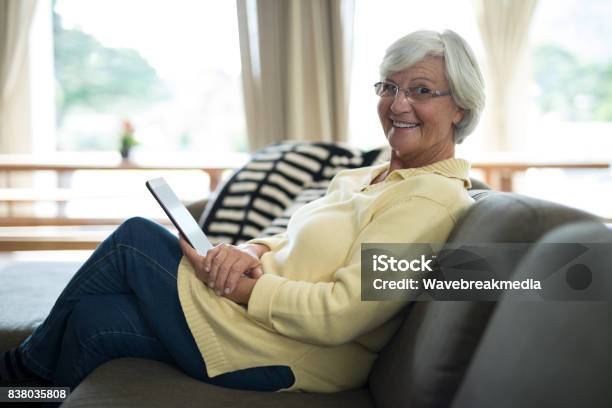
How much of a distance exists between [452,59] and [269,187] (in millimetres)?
1202

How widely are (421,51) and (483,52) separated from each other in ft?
10.8

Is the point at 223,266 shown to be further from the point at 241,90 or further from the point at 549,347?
the point at 241,90

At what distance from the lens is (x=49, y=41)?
202 inches

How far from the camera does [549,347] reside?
906 mm

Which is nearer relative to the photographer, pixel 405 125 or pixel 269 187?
pixel 405 125

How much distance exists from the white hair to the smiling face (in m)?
0.02

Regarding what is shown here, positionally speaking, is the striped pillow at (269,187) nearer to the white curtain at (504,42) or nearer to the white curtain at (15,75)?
the white curtain at (504,42)

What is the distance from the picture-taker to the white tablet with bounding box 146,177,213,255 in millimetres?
1453

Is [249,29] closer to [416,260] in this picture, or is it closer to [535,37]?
[535,37]

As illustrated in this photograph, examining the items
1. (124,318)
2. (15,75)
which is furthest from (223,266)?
(15,75)

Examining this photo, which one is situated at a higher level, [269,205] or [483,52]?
[483,52]

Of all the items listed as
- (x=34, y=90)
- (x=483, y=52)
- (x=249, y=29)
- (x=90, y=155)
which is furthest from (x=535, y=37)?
(x=34, y=90)

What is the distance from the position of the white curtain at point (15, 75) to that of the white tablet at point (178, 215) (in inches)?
151

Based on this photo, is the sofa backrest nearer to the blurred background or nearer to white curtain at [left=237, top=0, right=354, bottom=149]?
the blurred background
